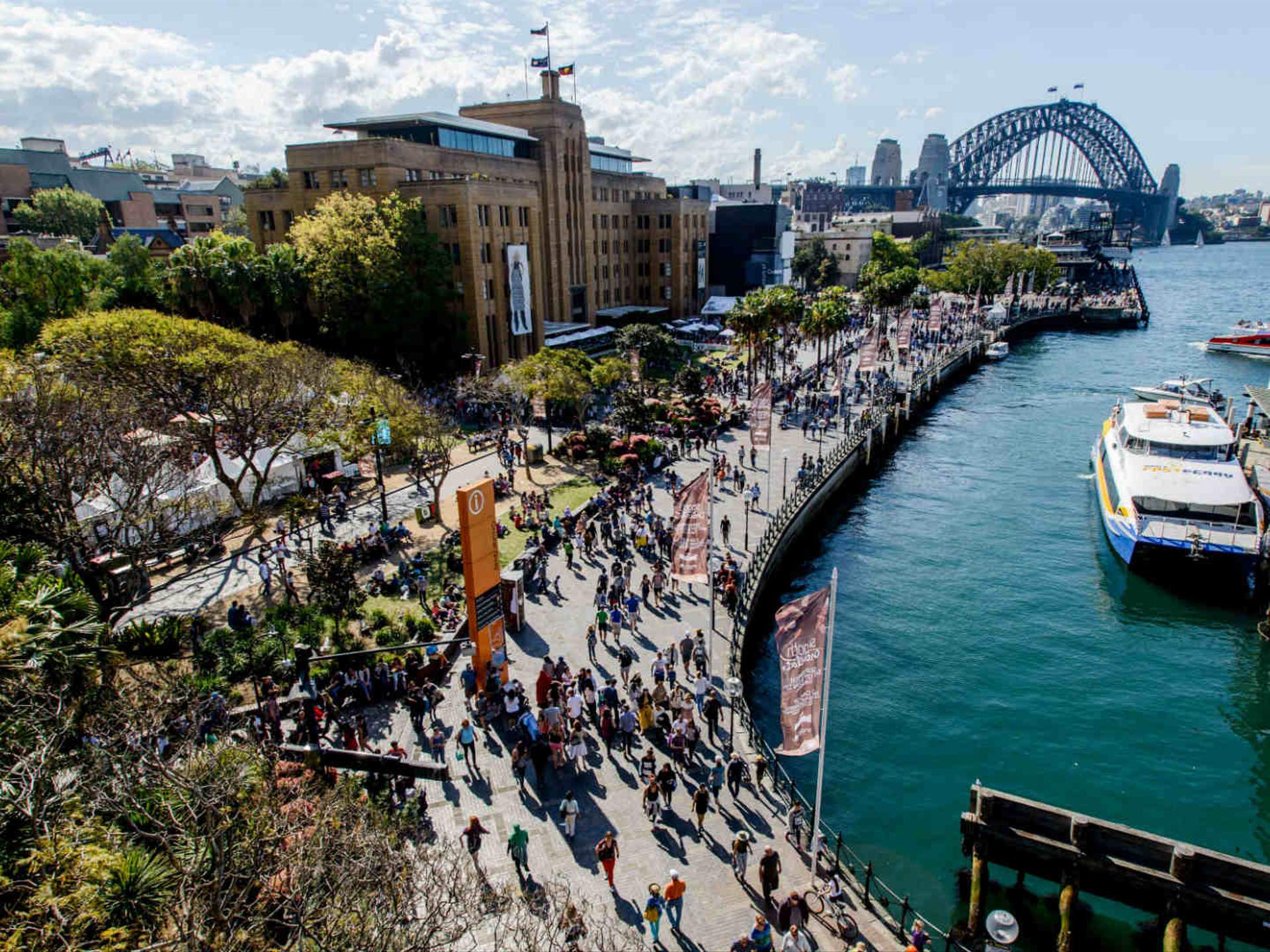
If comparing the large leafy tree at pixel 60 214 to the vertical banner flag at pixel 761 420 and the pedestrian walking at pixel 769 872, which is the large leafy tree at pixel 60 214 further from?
the pedestrian walking at pixel 769 872

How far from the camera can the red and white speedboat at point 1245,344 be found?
96.9 metres

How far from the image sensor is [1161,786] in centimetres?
2416

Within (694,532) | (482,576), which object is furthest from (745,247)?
(482,576)

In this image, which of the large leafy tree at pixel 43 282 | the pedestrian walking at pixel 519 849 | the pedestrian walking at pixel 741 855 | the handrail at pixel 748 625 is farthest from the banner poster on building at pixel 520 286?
the pedestrian walking at pixel 741 855

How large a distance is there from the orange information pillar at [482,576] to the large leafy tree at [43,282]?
51.9 meters

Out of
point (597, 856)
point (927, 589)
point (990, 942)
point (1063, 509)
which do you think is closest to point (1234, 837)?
point (990, 942)

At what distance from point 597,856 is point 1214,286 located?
731 ft

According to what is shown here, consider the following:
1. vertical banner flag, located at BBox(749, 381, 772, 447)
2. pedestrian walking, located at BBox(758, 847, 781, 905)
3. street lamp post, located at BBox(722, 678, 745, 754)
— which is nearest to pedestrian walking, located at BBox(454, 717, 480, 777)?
street lamp post, located at BBox(722, 678, 745, 754)

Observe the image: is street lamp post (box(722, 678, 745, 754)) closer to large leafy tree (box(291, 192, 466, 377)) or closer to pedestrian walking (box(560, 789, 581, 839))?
pedestrian walking (box(560, 789, 581, 839))

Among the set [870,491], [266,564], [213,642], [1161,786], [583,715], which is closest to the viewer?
[583,715]

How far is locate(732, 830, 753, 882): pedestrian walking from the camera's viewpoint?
16516 mm

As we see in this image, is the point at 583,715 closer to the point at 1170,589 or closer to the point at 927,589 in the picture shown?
the point at 927,589

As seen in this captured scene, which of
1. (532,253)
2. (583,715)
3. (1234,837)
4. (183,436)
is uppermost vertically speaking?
(532,253)

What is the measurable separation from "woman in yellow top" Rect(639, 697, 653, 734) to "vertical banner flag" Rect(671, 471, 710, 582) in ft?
13.7
